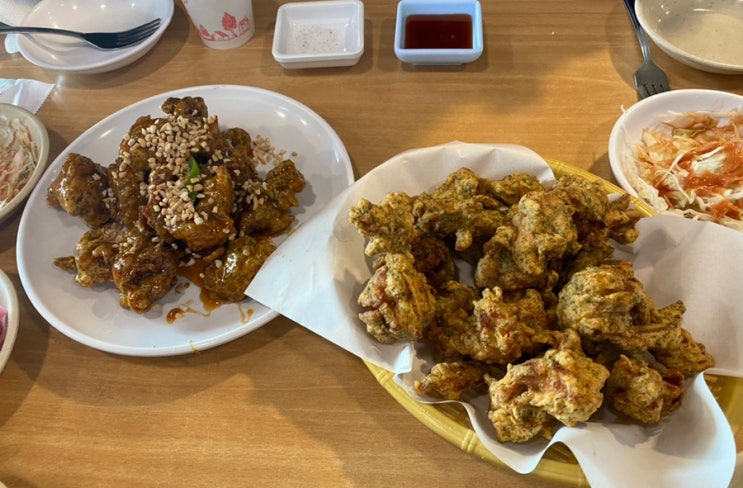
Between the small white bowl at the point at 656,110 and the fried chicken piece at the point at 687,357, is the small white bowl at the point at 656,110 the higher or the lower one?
the higher one

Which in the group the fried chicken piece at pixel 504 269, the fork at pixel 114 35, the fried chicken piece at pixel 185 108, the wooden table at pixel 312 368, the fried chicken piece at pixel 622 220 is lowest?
the wooden table at pixel 312 368

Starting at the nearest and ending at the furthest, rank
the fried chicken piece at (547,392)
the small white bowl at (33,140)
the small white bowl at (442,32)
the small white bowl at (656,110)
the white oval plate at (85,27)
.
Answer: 1. the fried chicken piece at (547,392)
2. the small white bowl at (656,110)
3. the small white bowl at (33,140)
4. the small white bowl at (442,32)
5. the white oval plate at (85,27)

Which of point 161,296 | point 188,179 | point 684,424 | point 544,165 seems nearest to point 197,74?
point 188,179

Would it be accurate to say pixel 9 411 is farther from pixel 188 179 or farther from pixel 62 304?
pixel 188 179

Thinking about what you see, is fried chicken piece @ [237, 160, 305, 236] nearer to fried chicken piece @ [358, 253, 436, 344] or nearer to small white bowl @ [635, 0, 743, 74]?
fried chicken piece @ [358, 253, 436, 344]

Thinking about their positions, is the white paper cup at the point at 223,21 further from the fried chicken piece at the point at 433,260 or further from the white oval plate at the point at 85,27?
the fried chicken piece at the point at 433,260

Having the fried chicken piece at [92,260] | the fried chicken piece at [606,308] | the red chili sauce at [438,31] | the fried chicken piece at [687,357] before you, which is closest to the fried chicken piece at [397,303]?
the fried chicken piece at [606,308]

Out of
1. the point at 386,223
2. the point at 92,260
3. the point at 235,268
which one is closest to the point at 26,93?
the point at 92,260
